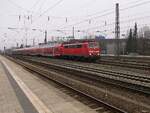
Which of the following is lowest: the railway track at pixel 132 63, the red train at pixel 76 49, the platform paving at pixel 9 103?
the platform paving at pixel 9 103

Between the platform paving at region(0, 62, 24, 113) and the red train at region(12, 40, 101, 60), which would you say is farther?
the red train at region(12, 40, 101, 60)

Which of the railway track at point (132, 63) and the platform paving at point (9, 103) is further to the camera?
the railway track at point (132, 63)

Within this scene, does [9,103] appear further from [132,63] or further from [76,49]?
[76,49]

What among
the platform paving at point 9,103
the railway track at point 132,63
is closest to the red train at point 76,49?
the railway track at point 132,63

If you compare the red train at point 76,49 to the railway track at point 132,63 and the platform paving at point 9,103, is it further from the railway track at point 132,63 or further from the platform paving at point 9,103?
the platform paving at point 9,103

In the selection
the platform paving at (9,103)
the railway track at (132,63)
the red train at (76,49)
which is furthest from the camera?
the red train at (76,49)

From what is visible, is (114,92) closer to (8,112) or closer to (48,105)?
(48,105)

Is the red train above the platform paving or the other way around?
above

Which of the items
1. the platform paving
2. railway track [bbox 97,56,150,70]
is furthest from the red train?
the platform paving

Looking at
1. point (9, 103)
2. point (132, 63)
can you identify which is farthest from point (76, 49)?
point (9, 103)

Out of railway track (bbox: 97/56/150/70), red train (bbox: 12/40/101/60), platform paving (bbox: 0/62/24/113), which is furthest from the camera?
red train (bbox: 12/40/101/60)

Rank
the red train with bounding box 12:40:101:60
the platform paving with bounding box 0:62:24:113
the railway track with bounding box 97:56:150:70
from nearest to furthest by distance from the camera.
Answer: the platform paving with bounding box 0:62:24:113, the railway track with bounding box 97:56:150:70, the red train with bounding box 12:40:101:60

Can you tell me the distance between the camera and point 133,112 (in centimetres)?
1125

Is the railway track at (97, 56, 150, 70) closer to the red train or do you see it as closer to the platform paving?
the red train
